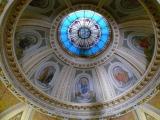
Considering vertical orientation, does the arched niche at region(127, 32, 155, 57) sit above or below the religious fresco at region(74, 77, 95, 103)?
above

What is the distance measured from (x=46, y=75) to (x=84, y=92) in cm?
221

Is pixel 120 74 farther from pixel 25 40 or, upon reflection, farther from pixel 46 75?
pixel 25 40

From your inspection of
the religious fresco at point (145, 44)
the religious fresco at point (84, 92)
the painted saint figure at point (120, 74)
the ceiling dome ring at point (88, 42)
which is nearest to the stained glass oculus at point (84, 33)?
the ceiling dome ring at point (88, 42)

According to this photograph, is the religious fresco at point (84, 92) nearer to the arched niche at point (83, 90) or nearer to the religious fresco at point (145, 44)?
the arched niche at point (83, 90)

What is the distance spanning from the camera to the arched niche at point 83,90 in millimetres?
17125

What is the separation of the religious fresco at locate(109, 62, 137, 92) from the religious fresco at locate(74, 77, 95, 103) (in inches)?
50.9

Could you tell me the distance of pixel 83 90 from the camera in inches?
694

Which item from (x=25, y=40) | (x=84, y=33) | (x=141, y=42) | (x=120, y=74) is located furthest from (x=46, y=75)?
(x=141, y=42)

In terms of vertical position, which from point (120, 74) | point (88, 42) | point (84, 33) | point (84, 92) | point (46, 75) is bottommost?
point (84, 92)

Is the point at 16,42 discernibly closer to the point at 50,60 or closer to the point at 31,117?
the point at 50,60

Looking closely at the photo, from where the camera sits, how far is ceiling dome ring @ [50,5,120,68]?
17.0 metres

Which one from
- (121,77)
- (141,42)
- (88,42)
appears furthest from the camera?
(88,42)

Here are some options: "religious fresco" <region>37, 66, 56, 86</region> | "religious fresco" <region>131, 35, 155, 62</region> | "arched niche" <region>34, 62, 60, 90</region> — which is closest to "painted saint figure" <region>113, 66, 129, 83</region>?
"religious fresco" <region>131, 35, 155, 62</region>

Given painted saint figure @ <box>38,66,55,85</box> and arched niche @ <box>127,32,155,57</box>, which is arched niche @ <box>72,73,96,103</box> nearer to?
painted saint figure @ <box>38,66,55,85</box>
